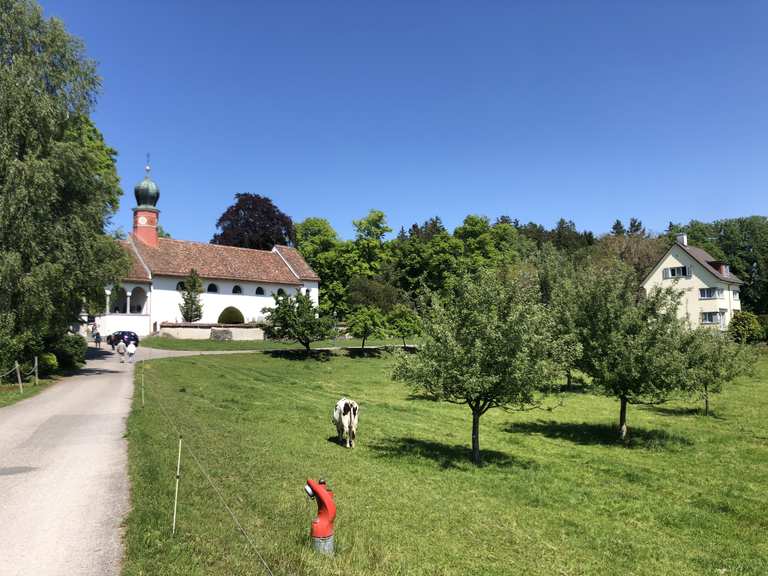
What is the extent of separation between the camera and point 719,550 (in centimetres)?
903

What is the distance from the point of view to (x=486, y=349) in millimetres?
13500

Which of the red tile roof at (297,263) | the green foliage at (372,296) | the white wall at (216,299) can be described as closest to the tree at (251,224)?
the red tile roof at (297,263)

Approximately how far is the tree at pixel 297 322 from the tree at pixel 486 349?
93.5 ft

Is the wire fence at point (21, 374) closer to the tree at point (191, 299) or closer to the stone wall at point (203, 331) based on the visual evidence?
the stone wall at point (203, 331)

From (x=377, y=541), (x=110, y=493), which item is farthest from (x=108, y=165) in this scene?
(x=377, y=541)

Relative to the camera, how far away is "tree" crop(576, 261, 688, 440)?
1695 centimetres

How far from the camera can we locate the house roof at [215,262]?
178 ft

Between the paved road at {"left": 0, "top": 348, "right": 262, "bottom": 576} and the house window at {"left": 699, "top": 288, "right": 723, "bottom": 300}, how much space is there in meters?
59.0

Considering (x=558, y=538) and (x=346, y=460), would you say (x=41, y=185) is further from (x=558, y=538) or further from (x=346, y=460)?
(x=558, y=538)

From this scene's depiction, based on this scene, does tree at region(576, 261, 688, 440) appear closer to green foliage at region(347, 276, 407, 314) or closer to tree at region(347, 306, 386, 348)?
tree at region(347, 306, 386, 348)

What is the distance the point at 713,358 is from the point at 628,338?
21.9ft

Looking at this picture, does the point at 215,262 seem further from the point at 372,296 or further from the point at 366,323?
the point at 366,323

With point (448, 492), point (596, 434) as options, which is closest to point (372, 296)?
point (596, 434)

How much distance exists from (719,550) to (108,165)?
137ft
